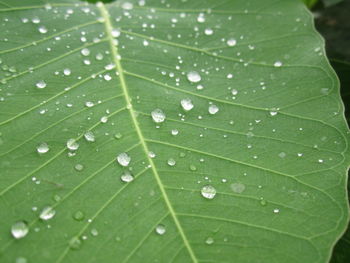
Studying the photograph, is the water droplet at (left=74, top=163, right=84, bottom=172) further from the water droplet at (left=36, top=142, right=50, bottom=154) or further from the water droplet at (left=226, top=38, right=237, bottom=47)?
the water droplet at (left=226, top=38, right=237, bottom=47)

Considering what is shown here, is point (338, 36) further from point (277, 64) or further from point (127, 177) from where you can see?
point (127, 177)

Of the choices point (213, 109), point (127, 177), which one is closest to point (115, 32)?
point (213, 109)

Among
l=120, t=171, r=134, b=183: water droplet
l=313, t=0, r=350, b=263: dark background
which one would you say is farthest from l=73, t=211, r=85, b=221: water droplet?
l=313, t=0, r=350, b=263: dark background

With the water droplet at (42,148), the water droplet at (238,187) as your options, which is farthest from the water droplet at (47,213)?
the water droplet at (238,187)

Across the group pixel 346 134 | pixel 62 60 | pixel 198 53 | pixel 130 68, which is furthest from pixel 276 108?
pixel 62 60

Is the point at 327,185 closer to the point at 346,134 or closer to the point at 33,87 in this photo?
the point at 346,134

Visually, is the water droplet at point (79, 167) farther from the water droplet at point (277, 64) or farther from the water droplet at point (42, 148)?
the water droplet at point (277, 64)
